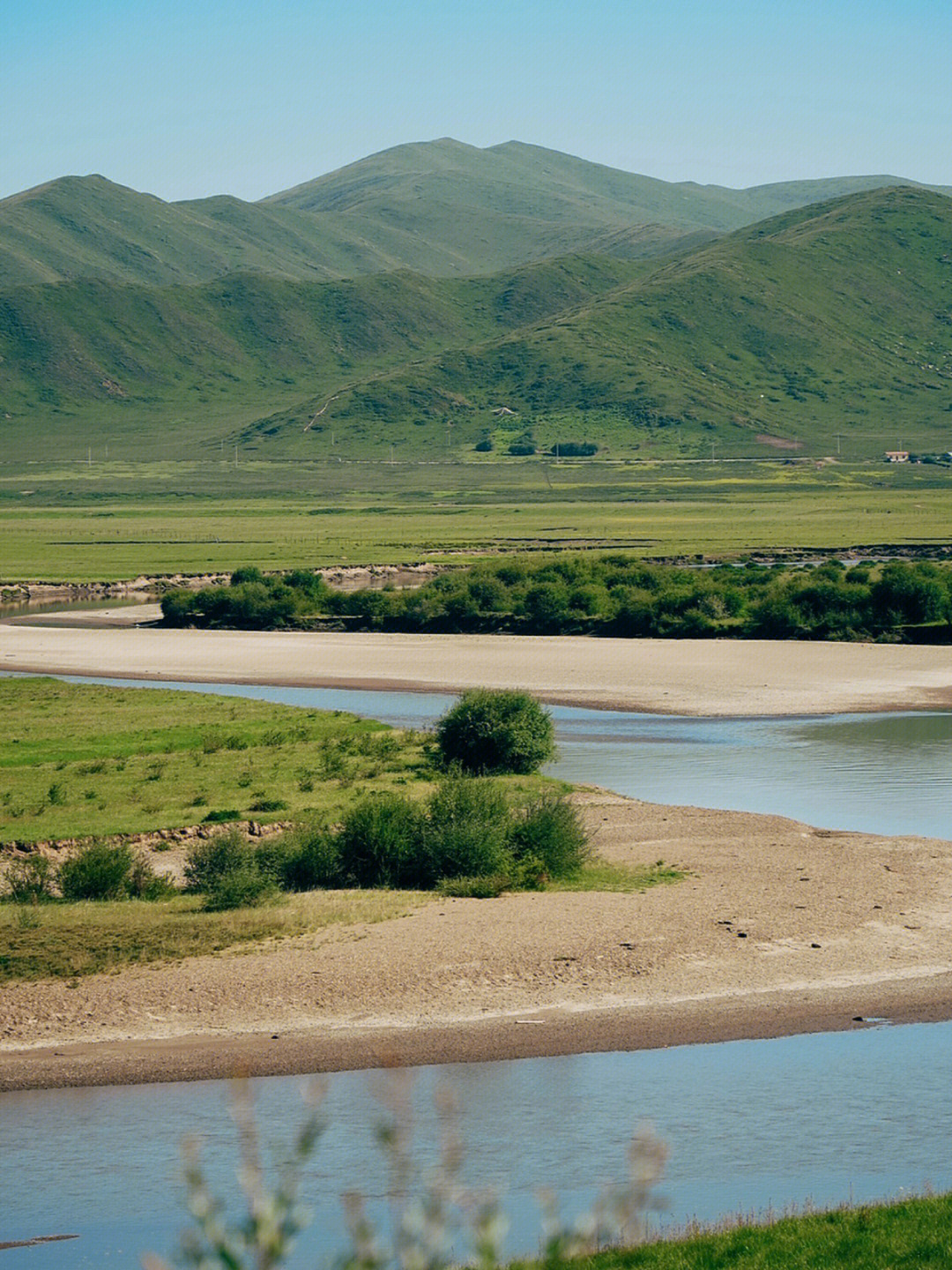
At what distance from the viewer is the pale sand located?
53875 mm

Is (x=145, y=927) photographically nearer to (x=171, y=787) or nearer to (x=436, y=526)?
(x=171, y=787)

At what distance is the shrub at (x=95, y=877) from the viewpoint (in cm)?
2641

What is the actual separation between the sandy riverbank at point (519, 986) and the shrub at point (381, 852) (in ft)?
5.29

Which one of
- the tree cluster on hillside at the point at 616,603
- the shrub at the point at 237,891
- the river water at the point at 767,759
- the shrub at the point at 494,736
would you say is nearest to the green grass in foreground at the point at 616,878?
the shrub at the point at 237,891

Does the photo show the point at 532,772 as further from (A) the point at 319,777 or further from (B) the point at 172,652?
(B) the point at 172,652

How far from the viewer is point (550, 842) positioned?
28.7 meters

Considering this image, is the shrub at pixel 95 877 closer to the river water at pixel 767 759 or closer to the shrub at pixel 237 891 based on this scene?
the shrub at pixel 237 891

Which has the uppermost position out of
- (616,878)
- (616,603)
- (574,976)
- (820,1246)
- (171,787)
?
(616,603)

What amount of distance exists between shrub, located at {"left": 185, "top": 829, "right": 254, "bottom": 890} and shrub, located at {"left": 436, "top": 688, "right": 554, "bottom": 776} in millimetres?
11524

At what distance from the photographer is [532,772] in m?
38.8

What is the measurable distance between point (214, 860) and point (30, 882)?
9.04 ft

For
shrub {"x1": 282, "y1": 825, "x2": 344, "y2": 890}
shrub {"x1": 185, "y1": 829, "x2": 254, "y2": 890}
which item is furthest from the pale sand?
shrub {"x1": 185, "y1": 829, "x2": 254, "y2": 890}

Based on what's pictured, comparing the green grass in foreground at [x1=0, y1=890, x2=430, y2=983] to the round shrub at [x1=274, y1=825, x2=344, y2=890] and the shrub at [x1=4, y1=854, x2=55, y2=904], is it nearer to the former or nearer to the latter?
the shrub at [x1=4, y1=854, x2=55, y2=904]

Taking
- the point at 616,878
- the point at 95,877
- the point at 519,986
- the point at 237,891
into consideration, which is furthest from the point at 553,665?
the point at 519,986
